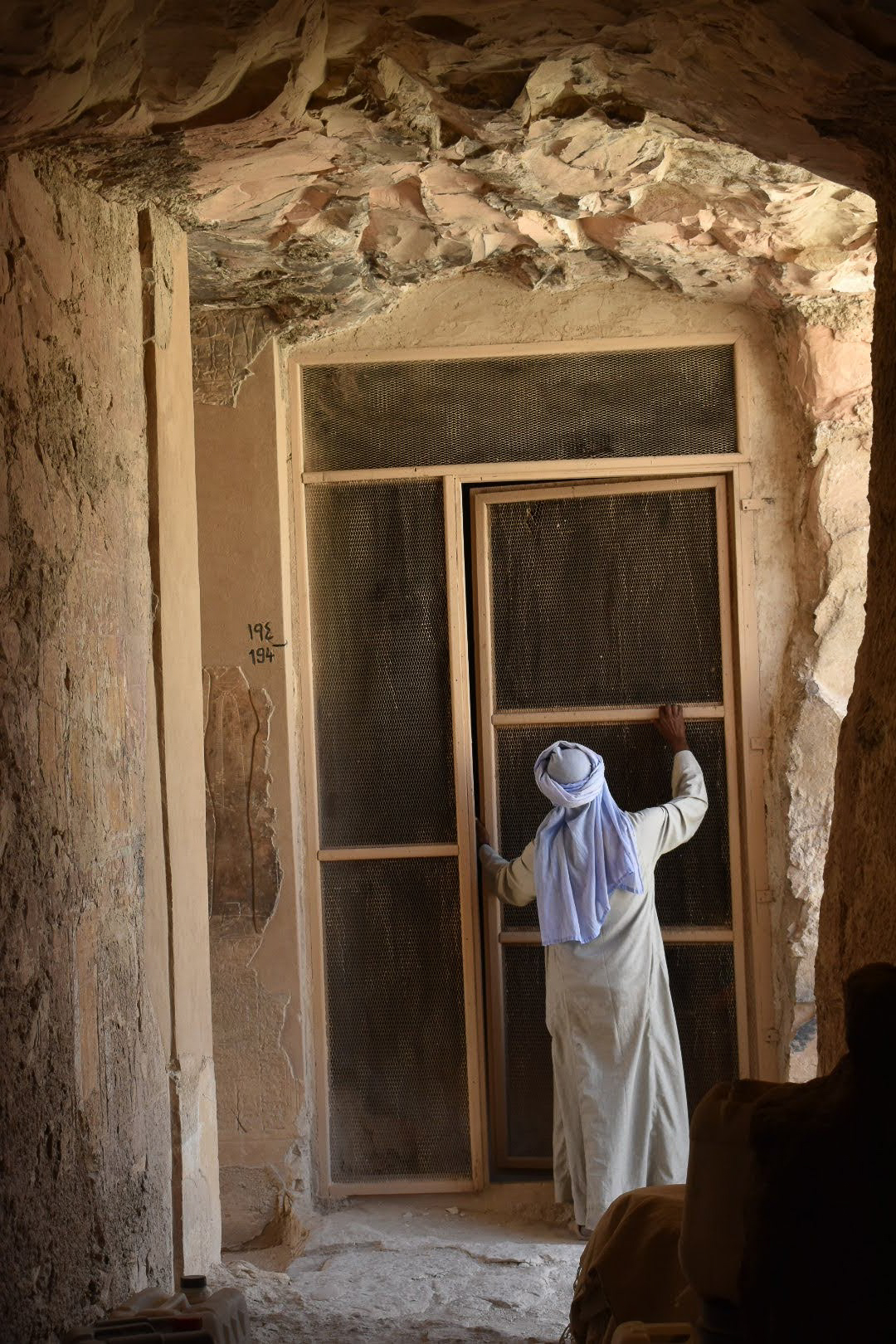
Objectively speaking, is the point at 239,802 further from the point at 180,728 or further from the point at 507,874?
the point at 180,728

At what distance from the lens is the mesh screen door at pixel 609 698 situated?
4441mm

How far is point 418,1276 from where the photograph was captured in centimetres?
375

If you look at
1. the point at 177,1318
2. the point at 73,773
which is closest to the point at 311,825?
the point at 73,773

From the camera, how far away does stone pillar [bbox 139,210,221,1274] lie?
279 cm

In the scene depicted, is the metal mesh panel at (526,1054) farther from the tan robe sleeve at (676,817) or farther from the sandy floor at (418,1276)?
the tan robe sleeve at (676,817)

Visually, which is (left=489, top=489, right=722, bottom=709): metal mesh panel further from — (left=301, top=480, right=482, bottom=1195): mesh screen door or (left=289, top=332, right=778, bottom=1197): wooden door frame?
(left=301, top=480, right=482, bottom=1195): mesh screen door

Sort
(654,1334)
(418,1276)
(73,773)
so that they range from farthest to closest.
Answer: (418,1276) → (73,773) → (654,1334)

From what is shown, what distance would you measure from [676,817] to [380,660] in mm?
1177

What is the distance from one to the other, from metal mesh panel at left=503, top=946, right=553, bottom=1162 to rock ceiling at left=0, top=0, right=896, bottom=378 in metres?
2.44

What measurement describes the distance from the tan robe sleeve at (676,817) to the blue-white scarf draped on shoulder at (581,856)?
0.06m

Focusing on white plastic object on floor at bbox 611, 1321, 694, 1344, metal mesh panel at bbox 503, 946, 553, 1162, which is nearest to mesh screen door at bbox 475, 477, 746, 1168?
metal mesh panel at bbox 503, 946, 553, 1162

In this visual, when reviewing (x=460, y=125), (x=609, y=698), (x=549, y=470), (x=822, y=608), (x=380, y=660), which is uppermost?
(x=460, y=125)

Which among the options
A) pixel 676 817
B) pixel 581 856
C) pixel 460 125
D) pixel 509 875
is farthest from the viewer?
pixel 509 875

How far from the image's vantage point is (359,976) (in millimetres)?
4469
